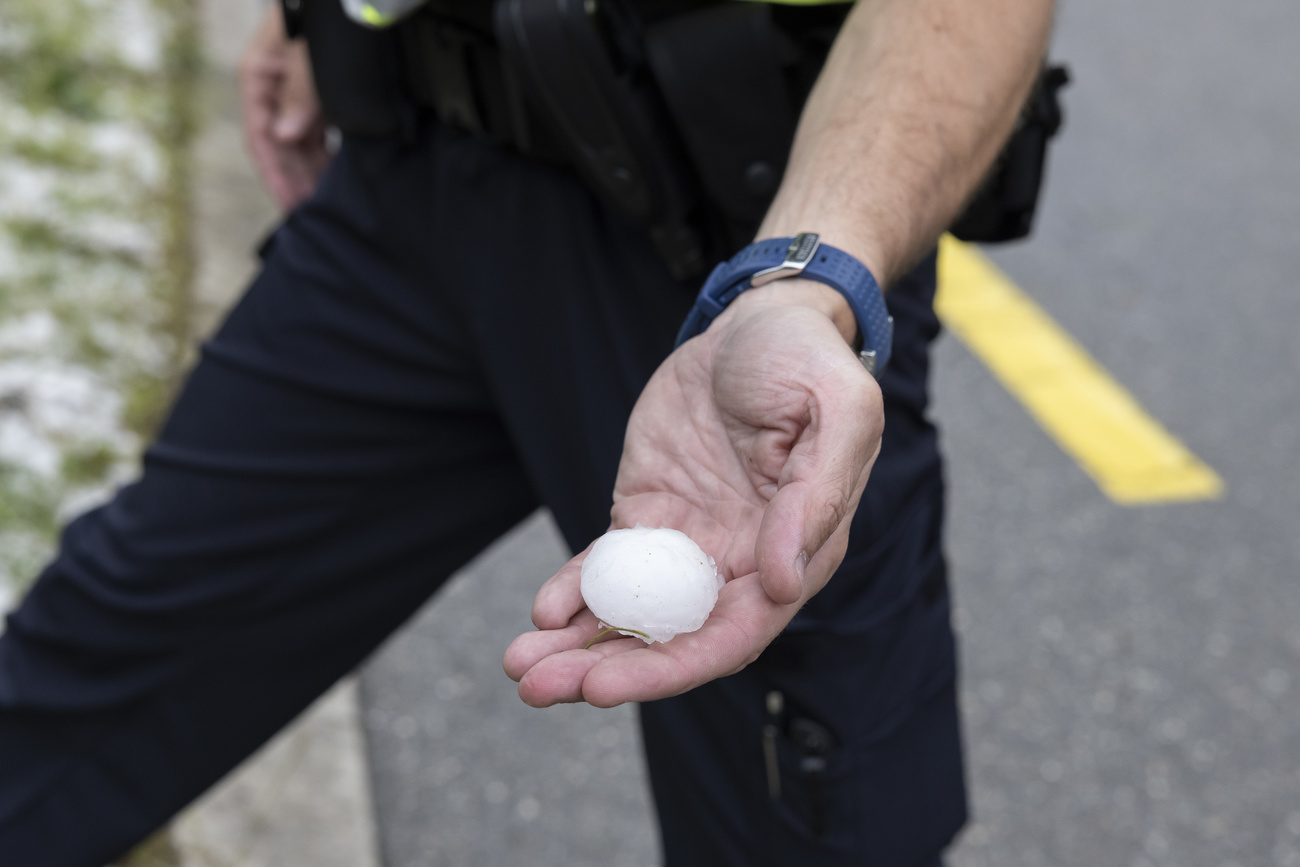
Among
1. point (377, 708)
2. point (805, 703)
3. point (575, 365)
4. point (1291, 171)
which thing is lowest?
point (1291, 171)

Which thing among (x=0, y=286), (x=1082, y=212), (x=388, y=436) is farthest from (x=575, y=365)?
(x=1082, y=212)

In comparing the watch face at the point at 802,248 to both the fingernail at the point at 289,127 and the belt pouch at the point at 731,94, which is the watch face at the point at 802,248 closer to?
the belt pouch at the point at 731,94

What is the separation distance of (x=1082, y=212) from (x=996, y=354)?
0.92 m

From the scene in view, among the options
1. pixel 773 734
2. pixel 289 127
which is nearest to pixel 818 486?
pixel 773 734

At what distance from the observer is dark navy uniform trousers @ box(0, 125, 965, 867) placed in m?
1.19

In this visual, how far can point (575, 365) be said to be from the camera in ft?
4.24

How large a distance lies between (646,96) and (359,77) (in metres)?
0.36

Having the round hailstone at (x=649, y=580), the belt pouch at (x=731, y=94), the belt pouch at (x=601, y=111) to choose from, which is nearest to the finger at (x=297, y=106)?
the belt pouch at (x=601, y=111)

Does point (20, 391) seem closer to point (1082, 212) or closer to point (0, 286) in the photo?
point (0, 286)

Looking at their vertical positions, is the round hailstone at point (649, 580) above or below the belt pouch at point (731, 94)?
below

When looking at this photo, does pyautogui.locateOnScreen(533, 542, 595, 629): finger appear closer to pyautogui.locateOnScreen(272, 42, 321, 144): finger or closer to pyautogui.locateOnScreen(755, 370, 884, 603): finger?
pyautogui.locateOnScreen(755, 370, 884, 603): finger

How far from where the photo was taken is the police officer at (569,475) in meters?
0.99

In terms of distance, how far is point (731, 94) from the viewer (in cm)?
119

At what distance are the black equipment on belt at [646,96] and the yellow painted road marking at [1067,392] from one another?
4.85ft
